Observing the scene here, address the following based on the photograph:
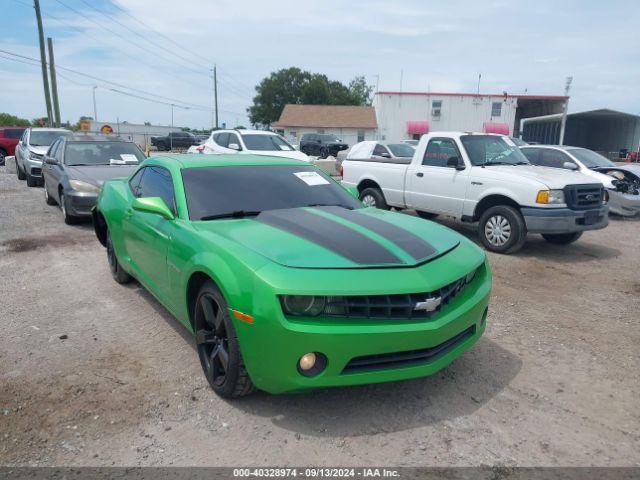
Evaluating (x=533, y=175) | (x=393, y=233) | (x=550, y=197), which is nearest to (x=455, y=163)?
(x=533, y=175)

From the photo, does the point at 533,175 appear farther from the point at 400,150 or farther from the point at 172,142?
the point at 172,142

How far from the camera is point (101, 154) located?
9.66 m

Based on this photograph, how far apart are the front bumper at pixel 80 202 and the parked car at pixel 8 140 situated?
1802cm

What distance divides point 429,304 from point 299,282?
2.56 feet

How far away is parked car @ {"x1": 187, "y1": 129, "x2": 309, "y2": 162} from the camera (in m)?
13.9

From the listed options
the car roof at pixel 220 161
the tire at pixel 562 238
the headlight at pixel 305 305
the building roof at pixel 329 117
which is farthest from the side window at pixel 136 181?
the building roof at pixel 329 117

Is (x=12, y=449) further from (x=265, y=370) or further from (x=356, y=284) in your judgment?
(x=356, y=284)

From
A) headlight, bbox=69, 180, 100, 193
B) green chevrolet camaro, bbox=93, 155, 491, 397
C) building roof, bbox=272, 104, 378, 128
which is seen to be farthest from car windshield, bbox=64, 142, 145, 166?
building roof, bbox=272, 104, 378, 128

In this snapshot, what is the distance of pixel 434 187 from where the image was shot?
323 inches

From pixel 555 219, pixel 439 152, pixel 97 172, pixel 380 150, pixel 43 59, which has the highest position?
pixel 43 59

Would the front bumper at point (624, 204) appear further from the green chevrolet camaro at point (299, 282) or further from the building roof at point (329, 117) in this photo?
the building roof at point (329, 117)

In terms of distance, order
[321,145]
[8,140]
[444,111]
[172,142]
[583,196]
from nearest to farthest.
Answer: [583,196]
[8,140]
[321,145]
[172,142]
[444,111]

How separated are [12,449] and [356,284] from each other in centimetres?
215

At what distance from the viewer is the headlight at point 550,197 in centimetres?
687
